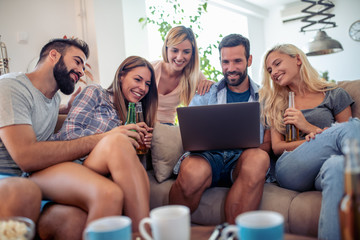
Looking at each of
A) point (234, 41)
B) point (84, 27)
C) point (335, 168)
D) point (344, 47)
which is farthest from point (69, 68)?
point (344, 47)

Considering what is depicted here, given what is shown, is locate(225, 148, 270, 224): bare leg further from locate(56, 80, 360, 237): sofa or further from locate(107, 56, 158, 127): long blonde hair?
locate(107, 56, 158, 127): long blonde hair

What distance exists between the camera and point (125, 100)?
6.12ft

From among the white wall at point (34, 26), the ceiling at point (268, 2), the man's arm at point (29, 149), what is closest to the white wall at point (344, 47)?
the ceiling at point (268, 2)

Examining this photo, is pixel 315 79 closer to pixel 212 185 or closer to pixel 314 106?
pixel 314 106

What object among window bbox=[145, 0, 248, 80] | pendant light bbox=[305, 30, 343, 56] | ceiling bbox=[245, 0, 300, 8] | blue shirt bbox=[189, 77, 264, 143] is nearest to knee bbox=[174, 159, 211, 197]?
blue shirt bbox=[189, 77, 264, 143]

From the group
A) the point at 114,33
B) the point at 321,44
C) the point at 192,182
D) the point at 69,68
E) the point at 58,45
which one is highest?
the point at 114,33

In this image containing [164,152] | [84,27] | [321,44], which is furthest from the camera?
[321,44]

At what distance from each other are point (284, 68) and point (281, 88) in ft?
0.44

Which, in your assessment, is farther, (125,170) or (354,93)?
(354,93)

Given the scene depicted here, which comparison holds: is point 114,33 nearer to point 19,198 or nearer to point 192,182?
point 192,182

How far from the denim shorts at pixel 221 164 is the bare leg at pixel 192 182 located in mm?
41

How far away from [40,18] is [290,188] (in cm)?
289

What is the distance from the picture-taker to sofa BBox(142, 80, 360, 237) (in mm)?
1396

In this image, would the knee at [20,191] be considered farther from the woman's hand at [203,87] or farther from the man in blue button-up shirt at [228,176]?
the woman's hand at [203,87]
